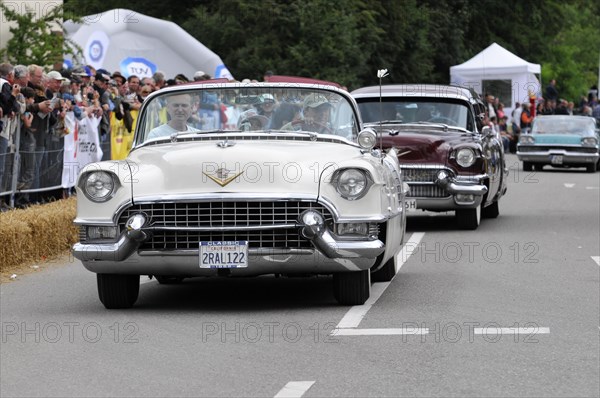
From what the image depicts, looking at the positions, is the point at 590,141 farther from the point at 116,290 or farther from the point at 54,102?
the point at 116,290

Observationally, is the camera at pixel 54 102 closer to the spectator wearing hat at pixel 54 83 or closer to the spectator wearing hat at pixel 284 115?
the spectator wearing hat at pixel 54 83

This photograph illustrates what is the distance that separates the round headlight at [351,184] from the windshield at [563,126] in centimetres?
2686

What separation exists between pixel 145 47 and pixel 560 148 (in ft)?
35.2

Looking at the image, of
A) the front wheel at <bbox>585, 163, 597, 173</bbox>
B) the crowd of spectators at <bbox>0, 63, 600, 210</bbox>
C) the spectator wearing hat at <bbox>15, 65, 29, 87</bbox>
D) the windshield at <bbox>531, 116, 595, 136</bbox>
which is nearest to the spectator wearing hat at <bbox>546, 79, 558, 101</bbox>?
the windshield at <bbox>531, 116, 595, 136</bbox>

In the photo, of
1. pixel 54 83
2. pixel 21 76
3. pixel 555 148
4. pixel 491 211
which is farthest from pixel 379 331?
pixel 555 148

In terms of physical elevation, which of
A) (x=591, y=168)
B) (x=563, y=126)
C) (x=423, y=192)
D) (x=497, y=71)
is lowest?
(x=591, y=168)

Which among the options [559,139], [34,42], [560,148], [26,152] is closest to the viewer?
[26,152]

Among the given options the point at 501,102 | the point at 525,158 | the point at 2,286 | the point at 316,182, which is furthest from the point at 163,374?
the point at 501,102

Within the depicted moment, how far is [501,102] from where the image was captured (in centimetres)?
5200

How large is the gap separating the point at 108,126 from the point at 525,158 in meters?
16.9

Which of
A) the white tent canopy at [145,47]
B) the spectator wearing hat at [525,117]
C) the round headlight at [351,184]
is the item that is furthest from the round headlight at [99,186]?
the spectator wearing hat at [525,117]

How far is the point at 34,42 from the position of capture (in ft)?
78.2

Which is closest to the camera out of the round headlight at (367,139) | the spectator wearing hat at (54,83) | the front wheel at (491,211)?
the round headlight at (367,139)

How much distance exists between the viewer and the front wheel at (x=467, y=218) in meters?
16.9
